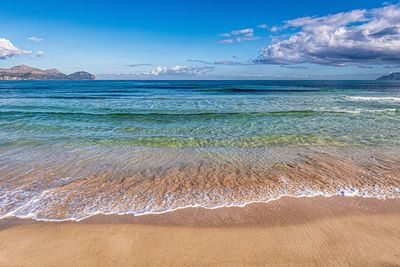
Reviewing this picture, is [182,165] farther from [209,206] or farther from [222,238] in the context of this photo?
[222,238]

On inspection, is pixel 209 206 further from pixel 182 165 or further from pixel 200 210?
pixel 182 165

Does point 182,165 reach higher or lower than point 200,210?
lower

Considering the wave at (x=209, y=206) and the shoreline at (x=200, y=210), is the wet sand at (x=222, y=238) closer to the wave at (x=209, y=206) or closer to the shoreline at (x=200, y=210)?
the shoreline at (x=200, y=210)

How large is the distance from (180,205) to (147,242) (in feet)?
4.91

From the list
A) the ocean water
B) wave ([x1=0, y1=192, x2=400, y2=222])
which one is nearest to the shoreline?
wave ([x1=0, y1=192, x2=400, y2=222])

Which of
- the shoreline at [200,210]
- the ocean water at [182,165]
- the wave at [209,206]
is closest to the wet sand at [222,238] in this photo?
the shoreline at [200,210]

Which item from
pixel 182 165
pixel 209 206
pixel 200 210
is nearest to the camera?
pixel 200 210

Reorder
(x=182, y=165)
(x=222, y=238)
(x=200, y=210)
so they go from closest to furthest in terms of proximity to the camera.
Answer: (x=222, y=238), (x=200, y=210), (x=182, y=165)

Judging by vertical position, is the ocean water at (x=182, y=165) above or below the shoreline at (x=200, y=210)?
below

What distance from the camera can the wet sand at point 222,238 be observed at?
412cm

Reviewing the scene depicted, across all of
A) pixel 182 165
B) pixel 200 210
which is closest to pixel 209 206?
pixel 200 210

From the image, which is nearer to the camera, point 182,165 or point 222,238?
point 222,238

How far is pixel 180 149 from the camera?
11.0 m

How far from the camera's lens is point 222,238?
465 cm
